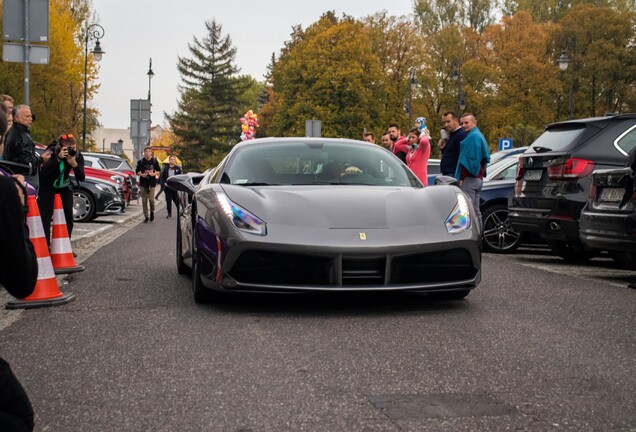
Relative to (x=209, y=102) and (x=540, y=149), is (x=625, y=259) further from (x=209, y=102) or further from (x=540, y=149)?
(x=209, y=102)

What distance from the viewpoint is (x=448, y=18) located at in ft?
239

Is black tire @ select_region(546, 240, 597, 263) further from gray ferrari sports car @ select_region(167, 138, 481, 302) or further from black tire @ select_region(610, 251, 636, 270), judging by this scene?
gray ferrari sports car @ select_region(167, 138, 481, 302)

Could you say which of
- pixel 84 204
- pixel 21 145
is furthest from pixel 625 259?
pixel 84 204

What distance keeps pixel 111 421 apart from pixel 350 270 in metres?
2.88

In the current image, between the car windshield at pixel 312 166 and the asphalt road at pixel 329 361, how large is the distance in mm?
955

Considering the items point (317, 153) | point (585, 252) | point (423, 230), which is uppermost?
point (317, 153)

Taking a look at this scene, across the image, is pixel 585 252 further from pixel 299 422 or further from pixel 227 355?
pixel 299 422

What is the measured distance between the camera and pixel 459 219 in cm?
699

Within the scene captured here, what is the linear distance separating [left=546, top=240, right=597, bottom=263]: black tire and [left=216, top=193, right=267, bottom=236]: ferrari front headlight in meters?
6.43

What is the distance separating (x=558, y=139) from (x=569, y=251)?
170cm

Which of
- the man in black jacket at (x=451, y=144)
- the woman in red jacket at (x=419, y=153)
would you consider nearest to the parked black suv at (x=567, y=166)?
the man in black jacket at (x=451, y=144)

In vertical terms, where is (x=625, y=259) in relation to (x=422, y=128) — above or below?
below

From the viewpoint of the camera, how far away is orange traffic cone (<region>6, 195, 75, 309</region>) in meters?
7.24

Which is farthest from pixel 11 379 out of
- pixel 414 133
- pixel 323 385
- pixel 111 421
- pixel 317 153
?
pixel 414 133
